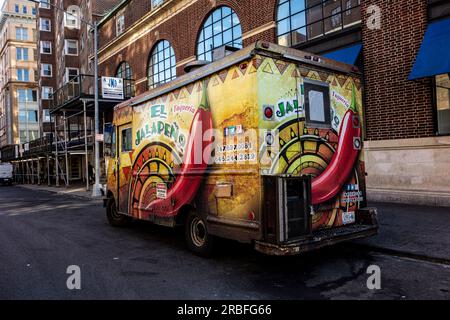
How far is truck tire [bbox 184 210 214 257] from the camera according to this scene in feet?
21.0

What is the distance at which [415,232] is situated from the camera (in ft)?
24.8

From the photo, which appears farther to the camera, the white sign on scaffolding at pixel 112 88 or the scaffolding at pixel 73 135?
the scaffolding at pixel 73 135

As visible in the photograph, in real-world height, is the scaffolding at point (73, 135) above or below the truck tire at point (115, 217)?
above

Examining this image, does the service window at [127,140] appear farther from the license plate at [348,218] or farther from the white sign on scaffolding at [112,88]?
the white sign on scaffolding at [112,88]

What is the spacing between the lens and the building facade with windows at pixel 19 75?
63.8 meters

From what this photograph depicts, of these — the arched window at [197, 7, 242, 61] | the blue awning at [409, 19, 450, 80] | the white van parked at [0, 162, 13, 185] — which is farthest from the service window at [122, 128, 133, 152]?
the white van parked at [0, 162, 13, 185]

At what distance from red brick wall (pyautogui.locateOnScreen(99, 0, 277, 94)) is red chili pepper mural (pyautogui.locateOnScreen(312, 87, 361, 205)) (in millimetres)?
9701

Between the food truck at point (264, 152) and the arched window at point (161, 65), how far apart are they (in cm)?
1512

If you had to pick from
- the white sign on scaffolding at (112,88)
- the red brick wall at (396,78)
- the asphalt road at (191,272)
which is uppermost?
the white sign on scaffolding at (112,88)

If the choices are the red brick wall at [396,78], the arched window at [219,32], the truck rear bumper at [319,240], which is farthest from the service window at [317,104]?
the arched window at [219,32]

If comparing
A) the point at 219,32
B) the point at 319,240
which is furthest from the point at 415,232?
the point at 219,32

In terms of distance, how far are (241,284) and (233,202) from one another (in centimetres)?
118

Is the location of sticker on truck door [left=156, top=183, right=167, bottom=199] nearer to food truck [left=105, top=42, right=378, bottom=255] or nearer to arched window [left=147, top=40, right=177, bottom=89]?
food truck [left=105, top=42, right=378, bottom=255]
